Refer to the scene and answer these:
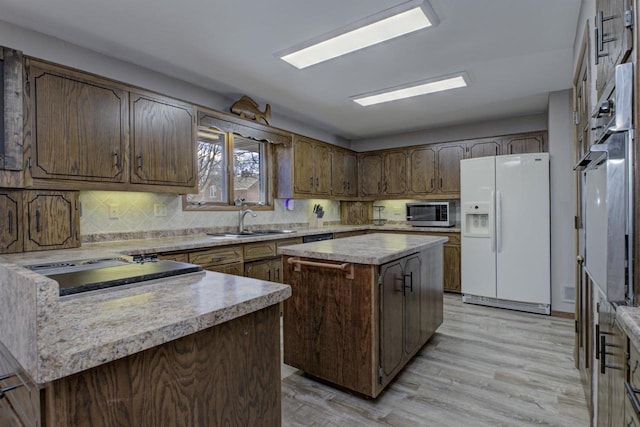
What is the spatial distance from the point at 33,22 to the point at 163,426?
2758 mm

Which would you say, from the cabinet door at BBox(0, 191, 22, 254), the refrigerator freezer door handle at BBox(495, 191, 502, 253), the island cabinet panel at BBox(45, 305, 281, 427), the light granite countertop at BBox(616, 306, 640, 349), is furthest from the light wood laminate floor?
the cabinet door at BBox(0, 191, 22, 254)

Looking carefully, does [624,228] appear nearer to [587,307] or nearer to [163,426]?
[587,307]

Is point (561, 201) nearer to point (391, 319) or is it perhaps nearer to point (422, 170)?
point (422, 170)

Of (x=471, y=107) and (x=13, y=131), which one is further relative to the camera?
(x=471, y=107)

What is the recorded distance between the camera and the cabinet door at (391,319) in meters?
2.10

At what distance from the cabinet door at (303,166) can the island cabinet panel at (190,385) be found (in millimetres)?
3401

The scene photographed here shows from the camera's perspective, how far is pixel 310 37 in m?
2.46

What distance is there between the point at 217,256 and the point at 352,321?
1460mm

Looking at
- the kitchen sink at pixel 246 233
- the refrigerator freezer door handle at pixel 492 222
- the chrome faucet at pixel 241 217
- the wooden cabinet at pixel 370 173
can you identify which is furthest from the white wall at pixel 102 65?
the refrigerator freezer door handle at pixel 492 222

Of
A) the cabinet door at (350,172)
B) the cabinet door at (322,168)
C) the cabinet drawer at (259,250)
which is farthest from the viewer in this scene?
the cabinet door at (350,172)

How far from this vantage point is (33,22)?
2252 mm

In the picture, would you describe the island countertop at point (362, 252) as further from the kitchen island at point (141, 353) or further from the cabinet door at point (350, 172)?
the cabinet door at point (350, 172)

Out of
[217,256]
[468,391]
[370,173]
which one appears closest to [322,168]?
[370,173]

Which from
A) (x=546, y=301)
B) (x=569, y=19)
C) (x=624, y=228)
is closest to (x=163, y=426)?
(x=624, y=228)
